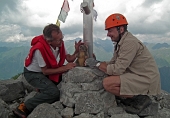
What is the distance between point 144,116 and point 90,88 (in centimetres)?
164

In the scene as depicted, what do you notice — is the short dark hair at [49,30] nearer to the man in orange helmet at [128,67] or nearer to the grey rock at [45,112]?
the man in orange helmet at [128,67]

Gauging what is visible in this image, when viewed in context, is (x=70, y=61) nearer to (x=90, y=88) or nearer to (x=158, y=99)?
(x=90, y=88)

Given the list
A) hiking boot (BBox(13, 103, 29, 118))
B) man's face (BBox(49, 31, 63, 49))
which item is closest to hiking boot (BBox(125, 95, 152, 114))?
man's face (BBox(49, 31, 63, 49))

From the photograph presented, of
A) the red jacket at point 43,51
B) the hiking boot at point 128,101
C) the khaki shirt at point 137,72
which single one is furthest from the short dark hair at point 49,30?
the hiking boot at point 128,101

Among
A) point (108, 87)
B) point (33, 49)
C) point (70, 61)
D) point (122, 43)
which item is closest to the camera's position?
point (122, 43)

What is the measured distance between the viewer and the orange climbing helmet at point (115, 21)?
15.4 feet

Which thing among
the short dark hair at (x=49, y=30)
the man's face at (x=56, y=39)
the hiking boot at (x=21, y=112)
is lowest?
the hiking boot at (x=21, y=112)

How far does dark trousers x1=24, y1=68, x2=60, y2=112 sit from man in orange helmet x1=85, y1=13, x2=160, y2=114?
1.47 meters

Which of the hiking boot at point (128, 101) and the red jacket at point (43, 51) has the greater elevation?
the red jacket at point (43, 51)

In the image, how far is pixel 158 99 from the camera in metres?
6.39

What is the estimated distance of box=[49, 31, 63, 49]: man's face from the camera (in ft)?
17.1

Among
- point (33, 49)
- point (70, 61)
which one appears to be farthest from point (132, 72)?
point (33, 49)

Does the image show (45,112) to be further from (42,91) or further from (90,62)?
(90,62)

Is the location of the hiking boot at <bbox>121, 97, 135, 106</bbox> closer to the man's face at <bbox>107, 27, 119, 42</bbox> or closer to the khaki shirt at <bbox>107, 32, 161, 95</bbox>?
the khaki shirt at <bbox>107, 32, 161, 95</bbox>
